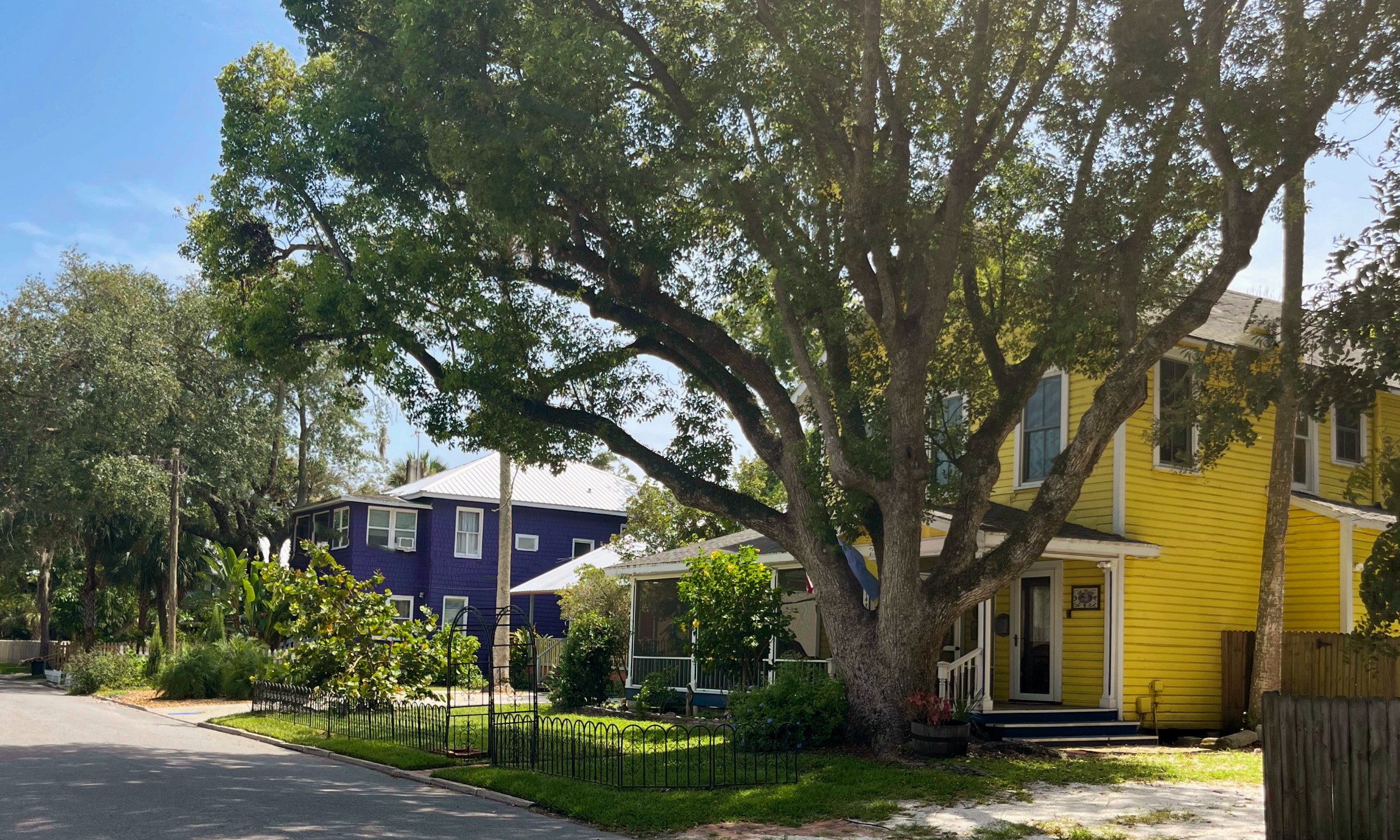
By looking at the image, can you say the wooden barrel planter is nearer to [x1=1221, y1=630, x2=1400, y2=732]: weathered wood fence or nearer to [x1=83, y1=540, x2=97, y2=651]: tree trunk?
[x1=1221, y1=630, x2=1400, y2=732]: weathered wood fence

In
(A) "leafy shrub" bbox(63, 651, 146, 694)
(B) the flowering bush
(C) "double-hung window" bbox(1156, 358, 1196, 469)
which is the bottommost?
(A) "leafy shrub" bbox(63, 651, 146, 694)

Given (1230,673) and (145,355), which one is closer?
(1230,673)

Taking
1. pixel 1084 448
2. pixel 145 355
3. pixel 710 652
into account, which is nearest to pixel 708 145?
pixel 1084 448

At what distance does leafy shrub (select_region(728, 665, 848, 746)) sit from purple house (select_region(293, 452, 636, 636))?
23221 mm

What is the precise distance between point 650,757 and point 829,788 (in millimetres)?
3934

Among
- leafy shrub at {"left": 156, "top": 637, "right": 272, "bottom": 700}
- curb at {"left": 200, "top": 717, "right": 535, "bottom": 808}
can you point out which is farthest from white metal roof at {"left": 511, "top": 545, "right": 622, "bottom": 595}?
curb at {"left": 200, "top": 717, "right": 535, "bottom": 808}

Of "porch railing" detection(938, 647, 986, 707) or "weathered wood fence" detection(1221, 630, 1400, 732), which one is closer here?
"porch railing" detection(938, 647, 986, 707)

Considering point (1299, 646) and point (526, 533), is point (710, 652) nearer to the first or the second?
point (1299, 646)

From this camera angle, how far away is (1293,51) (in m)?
12.7

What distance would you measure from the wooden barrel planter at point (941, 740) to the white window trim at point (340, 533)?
29356 mm

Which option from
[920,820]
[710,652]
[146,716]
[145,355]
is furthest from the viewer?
[145,355]

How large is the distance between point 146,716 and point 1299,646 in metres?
21.7

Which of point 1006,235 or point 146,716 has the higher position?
point 1006,235

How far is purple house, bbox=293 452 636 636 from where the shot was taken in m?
40.4
